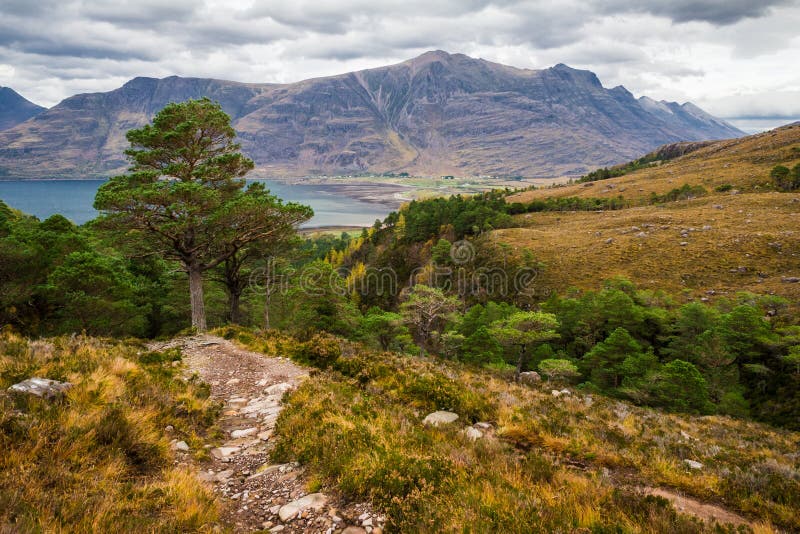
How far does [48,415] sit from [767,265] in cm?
6907

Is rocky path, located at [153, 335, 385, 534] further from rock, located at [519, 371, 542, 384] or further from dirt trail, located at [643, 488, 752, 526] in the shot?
rock, located at [519, 371, 542, 384]

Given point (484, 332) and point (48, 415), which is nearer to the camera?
point (48, 415)

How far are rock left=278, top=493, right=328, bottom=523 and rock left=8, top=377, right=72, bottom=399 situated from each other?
4.84 metres

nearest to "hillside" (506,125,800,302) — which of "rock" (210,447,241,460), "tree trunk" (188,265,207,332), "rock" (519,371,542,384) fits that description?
"rock" (519,371,542,384)

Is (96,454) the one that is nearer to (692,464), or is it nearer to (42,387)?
(42,387)

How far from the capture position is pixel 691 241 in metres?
57.3

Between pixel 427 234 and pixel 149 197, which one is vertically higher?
pixel 149 197

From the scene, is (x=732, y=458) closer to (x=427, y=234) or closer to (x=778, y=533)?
(x=778, y=533)

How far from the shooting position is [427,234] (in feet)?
312

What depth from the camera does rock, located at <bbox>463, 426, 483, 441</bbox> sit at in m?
7.88

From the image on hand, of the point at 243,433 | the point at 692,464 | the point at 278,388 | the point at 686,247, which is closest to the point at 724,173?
the point at 686,247

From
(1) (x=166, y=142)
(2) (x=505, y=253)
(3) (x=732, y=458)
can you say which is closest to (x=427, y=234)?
(2) (x=505, y=253)

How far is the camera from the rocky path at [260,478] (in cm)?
502

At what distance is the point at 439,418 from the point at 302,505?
177 inches
